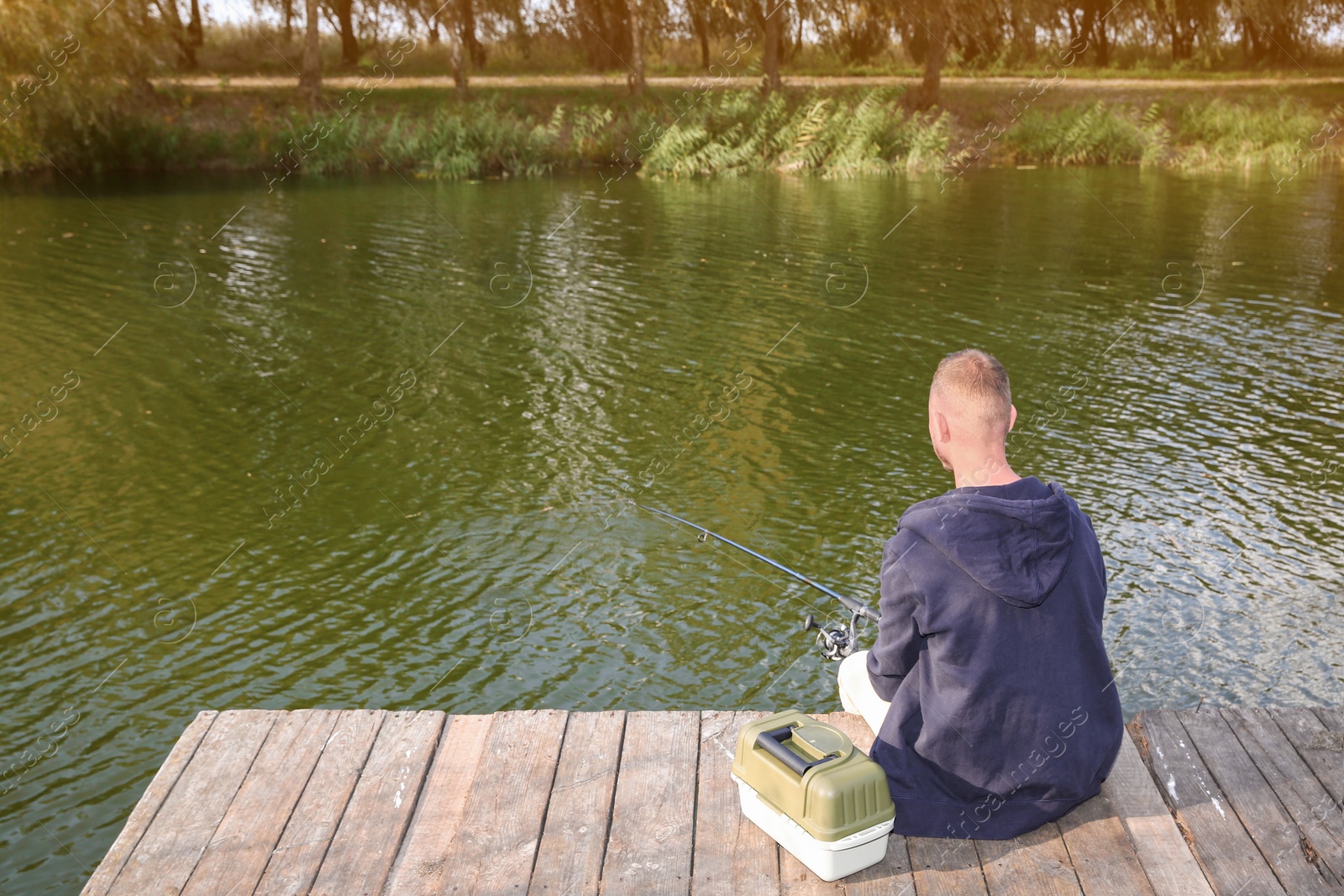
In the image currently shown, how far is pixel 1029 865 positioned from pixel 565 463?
6.46 m

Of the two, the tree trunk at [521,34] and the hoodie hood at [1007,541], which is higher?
the tree trunk at [521,34]

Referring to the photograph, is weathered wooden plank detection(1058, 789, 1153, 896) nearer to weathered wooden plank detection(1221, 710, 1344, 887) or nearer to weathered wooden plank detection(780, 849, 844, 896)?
weathered wooden plank detection(1221, 710, 1344, 887)

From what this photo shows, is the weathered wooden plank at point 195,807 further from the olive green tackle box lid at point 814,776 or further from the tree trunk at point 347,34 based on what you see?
the tree trunk at point 347,34

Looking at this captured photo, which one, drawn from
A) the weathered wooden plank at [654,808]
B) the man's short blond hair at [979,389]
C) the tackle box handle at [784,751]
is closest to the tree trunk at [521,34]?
the weathered wooden plank at [654,808]

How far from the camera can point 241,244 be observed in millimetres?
18328

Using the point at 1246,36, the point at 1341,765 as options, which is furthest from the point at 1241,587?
the point at 1246,36

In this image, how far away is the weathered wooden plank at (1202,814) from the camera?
3.42 meters

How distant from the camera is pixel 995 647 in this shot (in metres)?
3.12

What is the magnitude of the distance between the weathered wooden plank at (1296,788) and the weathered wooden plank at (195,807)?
3380 mm

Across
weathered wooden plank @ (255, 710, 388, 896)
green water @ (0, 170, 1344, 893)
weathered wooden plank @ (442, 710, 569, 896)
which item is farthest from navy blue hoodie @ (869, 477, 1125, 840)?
green water @ (0, 170, 1344, 893)

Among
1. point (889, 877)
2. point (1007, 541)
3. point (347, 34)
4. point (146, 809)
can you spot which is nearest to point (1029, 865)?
point (889, 877)

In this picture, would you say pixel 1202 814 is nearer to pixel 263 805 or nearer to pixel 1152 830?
pixel 1152 830

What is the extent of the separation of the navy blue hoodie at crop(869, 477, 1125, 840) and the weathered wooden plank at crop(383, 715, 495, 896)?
1353 millimetres

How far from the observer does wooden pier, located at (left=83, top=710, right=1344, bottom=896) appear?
10.9 ft
